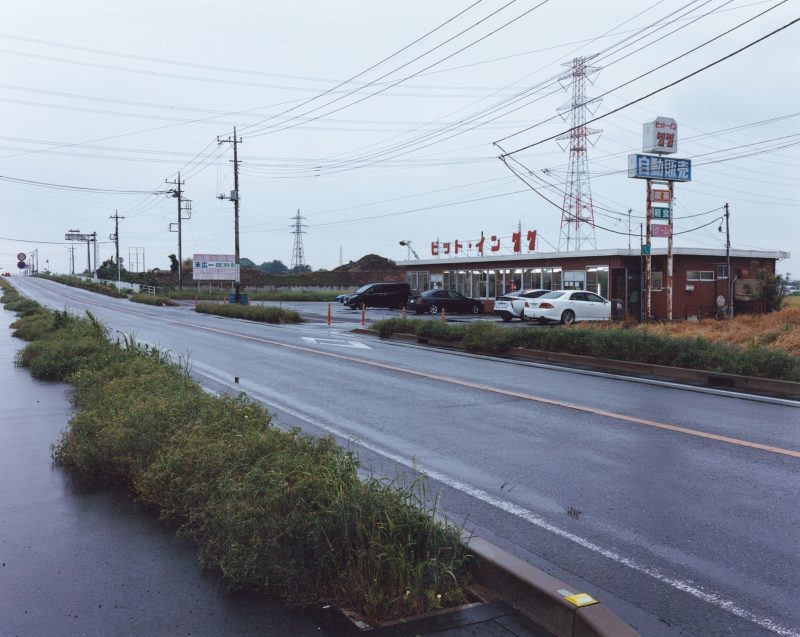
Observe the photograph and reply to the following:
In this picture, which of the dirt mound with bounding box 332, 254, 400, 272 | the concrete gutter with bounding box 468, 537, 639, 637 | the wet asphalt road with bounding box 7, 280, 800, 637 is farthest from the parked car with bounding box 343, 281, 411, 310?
the dirt mound with bounding box 332, 254, 400, 272

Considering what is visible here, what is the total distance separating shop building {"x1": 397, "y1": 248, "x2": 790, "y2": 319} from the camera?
34.2 m

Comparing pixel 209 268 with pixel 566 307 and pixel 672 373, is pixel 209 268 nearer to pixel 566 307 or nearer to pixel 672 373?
pixel 566 307

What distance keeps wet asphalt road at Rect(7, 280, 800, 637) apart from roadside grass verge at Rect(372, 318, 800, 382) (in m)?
1.94

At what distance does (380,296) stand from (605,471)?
4046 cm

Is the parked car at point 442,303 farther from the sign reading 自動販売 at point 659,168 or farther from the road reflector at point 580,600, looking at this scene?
the road reflector at point 580,600

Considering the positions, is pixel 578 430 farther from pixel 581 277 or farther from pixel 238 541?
pixel 581 277

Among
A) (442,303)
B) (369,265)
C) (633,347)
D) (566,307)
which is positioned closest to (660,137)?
(566,307)

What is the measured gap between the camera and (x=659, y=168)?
25.5 meters

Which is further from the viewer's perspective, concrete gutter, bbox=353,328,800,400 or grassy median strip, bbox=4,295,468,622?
concrete gutter, bbox=353,328,800,400

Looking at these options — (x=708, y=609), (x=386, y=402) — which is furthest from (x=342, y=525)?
(x=386, y=402)

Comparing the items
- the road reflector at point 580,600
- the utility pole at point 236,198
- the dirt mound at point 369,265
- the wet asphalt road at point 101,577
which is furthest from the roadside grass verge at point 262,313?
the dirt mound at point 369,265

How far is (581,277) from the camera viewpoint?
35.9 meters

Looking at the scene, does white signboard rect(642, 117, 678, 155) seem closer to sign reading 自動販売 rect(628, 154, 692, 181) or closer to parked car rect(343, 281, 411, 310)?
sign reading 自動販売 rect(628, 154, 692, 181)

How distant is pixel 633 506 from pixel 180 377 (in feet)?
19.4
